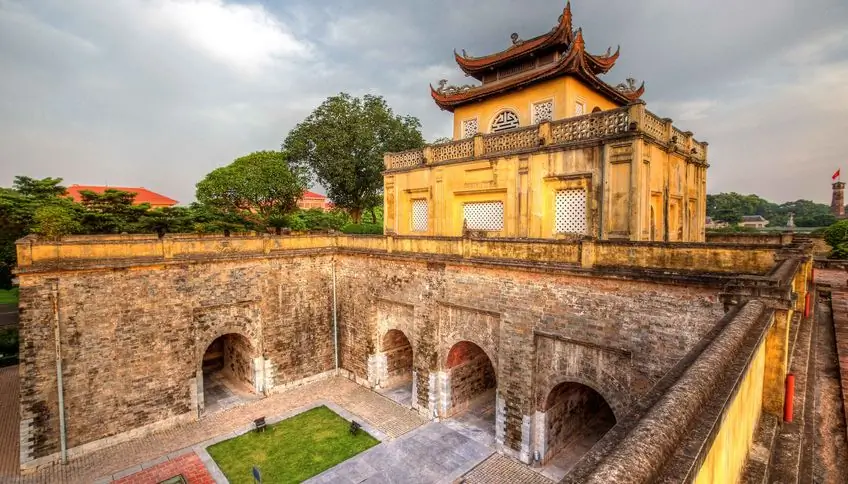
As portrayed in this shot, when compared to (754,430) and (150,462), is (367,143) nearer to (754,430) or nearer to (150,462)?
(150,462)

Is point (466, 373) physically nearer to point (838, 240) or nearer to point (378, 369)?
point (378, 369)

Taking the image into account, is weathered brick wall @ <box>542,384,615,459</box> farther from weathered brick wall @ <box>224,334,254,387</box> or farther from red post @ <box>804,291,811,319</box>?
weathered brick wall @ <box>224,334,254,387</box>

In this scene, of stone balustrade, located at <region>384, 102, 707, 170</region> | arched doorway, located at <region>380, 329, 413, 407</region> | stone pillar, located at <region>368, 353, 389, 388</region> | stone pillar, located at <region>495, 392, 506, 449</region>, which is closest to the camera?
stone balustrade, located at <region>384, 102, 707, 170</region>

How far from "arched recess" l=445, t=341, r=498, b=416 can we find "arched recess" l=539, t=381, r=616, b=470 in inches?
89.7

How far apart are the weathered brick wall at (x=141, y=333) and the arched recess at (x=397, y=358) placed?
3297 millimetres

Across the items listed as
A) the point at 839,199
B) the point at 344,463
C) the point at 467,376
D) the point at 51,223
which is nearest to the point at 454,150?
the point at 467,376

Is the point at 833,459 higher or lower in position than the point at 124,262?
lower

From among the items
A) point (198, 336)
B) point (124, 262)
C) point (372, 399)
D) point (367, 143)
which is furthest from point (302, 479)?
point (367, 143)

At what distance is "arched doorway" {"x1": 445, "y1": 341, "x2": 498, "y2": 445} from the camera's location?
12.3 metres

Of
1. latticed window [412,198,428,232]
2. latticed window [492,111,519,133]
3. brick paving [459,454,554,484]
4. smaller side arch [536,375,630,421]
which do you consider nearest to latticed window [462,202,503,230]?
latticed window [412,198,428,232]

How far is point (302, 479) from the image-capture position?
32.6 feet

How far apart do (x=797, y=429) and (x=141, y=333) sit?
14.7m

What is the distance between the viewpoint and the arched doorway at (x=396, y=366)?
14.6 meters

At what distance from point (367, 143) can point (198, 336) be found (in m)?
15.0
